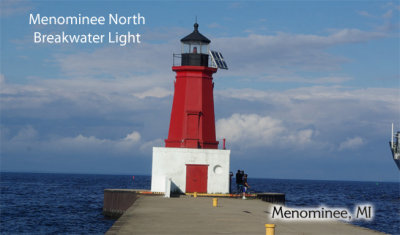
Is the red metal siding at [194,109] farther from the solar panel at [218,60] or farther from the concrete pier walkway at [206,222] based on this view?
the concrete pier walkway at [206,222]

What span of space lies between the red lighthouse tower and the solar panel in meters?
0.37

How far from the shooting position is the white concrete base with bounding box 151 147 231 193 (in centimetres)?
3494

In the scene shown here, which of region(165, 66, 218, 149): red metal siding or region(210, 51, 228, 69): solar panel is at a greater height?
region(210, 51, 228, 69): solar panel

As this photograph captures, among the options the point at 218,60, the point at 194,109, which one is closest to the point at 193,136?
the point at 194,109

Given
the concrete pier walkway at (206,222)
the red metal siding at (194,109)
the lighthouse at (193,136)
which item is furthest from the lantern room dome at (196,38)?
the concrete pier walkway at (206,222)

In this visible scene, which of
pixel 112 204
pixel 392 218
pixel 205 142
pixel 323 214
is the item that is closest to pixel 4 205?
pixel 112 204

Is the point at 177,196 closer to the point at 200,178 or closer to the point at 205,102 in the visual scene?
the point at 200,178

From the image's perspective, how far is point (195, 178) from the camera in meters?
34.9

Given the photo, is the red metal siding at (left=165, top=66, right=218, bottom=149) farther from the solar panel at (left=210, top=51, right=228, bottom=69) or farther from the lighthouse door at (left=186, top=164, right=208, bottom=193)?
the lighthouse door at (left=186, top=164, right=208, bottom=193)

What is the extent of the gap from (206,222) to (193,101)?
16.3 m

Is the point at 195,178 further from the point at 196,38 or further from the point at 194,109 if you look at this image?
the point at 196,38

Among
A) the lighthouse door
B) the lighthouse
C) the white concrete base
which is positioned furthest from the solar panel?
the lighthouse door

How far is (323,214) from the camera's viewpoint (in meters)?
23.7

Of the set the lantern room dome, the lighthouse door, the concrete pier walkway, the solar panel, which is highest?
the lantern room dome
